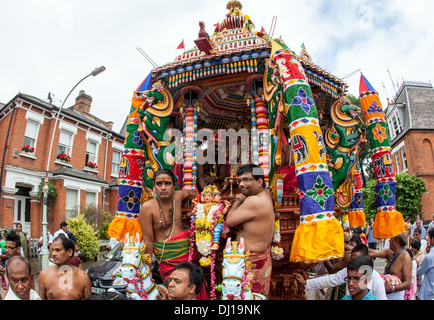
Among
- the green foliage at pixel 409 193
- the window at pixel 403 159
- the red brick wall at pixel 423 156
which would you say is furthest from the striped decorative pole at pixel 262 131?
the window at pixel 403 159

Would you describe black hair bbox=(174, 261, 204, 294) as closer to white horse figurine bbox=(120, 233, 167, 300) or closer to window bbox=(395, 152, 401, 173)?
white horse figurine bbox=(120, 233, 167, 300)

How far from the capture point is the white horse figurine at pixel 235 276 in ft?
11.0

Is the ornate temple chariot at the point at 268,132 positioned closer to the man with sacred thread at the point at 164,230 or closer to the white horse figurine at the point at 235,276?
the man with sacred thread at the point at 164,230

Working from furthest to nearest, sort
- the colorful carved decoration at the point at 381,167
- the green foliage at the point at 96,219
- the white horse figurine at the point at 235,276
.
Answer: the green foliage at the point at 96,219, the colorful carved decoration at the point at 381,167, the white horse figurine at the point at 235,276

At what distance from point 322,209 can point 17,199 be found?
17760mm

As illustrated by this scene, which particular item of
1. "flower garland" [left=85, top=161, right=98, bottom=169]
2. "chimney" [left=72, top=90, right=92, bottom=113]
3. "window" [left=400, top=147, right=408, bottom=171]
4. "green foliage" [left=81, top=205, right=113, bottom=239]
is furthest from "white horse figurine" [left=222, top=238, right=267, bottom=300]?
"window" [left=400, top=147, right=408, bottom=171]

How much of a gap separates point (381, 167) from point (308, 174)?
3.66m

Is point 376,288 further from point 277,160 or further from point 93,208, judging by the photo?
point 93,208

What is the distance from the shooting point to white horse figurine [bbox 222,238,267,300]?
3.36m

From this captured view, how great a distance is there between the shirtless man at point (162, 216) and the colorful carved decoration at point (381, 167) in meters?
4.41

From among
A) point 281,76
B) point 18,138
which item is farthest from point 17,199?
point 281,76

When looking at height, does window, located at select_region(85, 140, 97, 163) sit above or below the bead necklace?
above

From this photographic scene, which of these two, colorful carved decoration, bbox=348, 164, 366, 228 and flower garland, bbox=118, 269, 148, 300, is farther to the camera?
colorful carved decoration, bbox=348, 164, 366, 228

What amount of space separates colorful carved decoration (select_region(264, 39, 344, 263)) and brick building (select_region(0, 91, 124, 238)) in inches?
589
